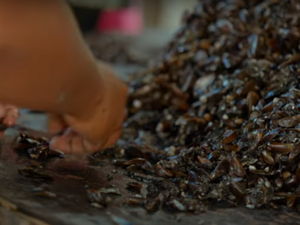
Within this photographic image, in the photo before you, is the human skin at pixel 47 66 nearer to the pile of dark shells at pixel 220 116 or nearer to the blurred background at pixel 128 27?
the pile of dark shells at pixel 220 116

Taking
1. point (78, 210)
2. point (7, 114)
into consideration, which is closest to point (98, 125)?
point (7, 114)

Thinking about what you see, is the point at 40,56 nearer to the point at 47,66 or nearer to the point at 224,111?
the point at 47,66

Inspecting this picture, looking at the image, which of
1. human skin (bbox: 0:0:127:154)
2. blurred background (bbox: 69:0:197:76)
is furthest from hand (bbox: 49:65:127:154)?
blurred background (bbox: 69:0:197:76)

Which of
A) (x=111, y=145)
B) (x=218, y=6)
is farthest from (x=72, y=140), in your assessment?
(x=218, y=6)

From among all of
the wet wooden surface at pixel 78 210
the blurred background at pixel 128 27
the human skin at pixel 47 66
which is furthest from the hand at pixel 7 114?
the blurred background at pixel 128 27

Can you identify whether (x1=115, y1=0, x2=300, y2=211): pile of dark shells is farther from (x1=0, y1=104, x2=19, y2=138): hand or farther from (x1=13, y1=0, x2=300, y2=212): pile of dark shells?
(x1=0, y1=104, x2=19, y2=138): hand
